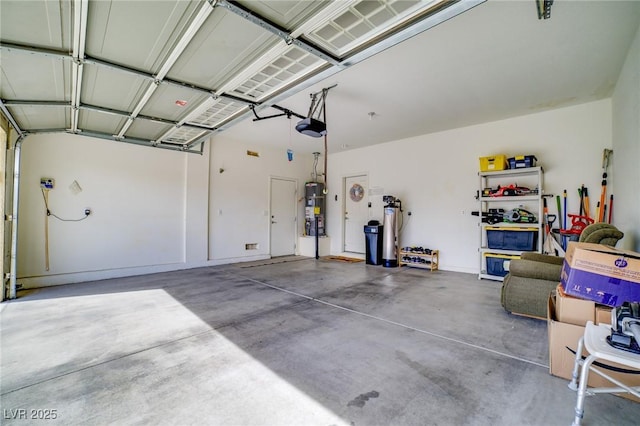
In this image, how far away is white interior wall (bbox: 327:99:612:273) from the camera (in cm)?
426

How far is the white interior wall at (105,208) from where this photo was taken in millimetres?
4211

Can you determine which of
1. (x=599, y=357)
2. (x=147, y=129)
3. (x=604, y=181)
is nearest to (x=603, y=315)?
(x=599, y=357)

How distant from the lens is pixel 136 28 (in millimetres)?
1926

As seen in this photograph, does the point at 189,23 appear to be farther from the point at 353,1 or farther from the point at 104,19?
the point at 353,1

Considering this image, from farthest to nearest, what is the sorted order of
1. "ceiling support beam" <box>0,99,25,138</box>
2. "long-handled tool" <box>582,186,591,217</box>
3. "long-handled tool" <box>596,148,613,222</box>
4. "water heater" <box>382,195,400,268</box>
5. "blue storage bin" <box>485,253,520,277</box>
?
1. "water heater" <box>382,195,400,268</box>
2. "blue storage bin" <box>485,253,520,277</box>
3. "long-handled tool" <box>582,186,591,217</box>
4. "long-handled tool" <box>596,148,613,222</box>
5. "ceiling support beam" <box>0,99,25,138</box>

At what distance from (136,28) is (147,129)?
294cm

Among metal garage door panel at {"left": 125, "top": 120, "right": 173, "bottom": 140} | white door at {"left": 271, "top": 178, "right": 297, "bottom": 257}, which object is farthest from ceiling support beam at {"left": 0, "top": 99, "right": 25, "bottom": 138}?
white door at {"left": 271, "top": 178, "right": 297, "bottom": 257}

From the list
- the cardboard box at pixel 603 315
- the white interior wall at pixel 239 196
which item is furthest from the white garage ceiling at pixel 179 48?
the white interior wall at pixel 239 196

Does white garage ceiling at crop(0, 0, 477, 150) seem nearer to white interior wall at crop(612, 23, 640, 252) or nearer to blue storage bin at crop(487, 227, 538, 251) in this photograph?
white interior wall at crop(612, 23, 640, 252)

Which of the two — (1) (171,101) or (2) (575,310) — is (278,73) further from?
(2) (575,310)

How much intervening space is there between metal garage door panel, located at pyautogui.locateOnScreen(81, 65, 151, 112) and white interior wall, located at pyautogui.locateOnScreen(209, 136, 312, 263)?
294 cm

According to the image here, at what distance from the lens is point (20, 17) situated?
5.60 ft

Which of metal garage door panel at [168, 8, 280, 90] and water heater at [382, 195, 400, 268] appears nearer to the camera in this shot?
metal garage door panel at [168, 8, 280, 90]

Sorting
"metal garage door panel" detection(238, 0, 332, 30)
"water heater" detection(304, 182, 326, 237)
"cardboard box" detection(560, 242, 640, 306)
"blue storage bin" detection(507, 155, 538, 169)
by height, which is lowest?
"cardboard box" detection(560, 242, 640, 306)
